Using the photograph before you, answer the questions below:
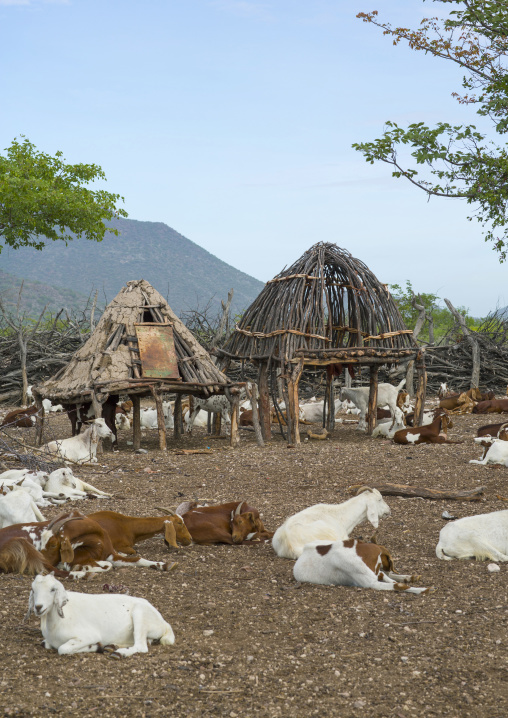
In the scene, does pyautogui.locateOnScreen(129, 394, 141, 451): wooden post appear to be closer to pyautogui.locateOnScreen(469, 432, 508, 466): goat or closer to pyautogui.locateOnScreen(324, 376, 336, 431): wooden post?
pyautogui.locateOnScreen(324, 376, 336, 431): wooden post

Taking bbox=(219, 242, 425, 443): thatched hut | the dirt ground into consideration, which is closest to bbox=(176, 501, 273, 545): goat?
the dirt ground

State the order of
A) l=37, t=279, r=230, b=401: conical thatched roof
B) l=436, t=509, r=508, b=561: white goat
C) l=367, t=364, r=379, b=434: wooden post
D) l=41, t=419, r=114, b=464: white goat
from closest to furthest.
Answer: l=436, t=509, r=508, b=561: white goat
l=41, t=419, r=114, b=464: white goat
l=37, t=279, r=230, b=401: conical thatched roof
l=367, t=364, r=379, b=434: wooden post

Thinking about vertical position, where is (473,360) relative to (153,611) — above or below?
above

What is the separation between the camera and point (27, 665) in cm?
421

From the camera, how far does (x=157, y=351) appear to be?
44.1 feet

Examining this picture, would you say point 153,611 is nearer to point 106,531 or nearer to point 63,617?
point 63,617

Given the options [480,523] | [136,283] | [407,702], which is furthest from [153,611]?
[136,283]

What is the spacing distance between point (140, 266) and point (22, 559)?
110 m

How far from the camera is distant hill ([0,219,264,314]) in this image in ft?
350

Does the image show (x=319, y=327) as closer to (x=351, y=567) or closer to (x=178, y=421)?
(x=178, y=421)

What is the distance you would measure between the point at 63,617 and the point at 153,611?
55 cm

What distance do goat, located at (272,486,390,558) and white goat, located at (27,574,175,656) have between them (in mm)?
2152

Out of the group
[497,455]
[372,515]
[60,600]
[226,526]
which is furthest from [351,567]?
[497,455]

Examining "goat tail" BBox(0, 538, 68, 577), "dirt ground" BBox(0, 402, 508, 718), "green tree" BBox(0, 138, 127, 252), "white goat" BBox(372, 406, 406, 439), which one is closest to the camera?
Answer: "dirt ground" BBox(0, 402, 508, 718)
